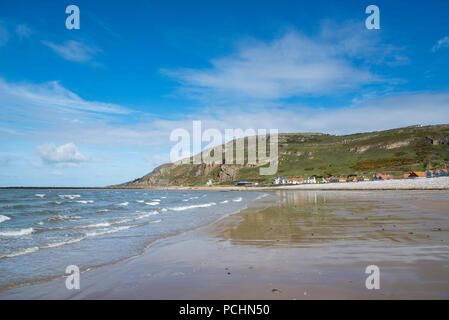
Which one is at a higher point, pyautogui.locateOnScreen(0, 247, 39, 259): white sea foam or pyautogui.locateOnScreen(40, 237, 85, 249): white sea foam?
pyautogui.locateOnScreen(0, 247, 39, 259): white sea foam

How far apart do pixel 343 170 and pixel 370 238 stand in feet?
482

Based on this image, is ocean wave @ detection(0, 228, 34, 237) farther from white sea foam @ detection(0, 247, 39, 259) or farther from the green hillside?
the green hillside

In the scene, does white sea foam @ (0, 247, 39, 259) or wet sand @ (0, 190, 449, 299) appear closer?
wet sand @ (0, 190, 449, 299)

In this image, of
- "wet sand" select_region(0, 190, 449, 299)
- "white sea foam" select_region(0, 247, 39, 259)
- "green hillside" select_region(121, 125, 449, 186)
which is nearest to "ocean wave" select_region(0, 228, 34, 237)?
"white sea foam" select_region(0, 247, 39, 259)

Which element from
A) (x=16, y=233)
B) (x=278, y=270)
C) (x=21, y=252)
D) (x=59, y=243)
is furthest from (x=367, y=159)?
(x=21, y=252)

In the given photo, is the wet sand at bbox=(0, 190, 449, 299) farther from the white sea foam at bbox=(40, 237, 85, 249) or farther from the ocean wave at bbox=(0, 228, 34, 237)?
the ocean wave at bbox=(0, 228, 34, 237)

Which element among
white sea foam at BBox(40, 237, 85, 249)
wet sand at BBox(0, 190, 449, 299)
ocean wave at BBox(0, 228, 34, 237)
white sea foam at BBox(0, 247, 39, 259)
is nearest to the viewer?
wet sand at BBox(0, 190, 449, 299)

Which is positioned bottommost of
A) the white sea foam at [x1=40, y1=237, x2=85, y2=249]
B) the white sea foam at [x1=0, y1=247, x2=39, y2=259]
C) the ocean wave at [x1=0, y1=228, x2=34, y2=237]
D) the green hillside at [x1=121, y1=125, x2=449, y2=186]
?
the ocean wave at [x1=0, y1=228, x2=34, y2=237]

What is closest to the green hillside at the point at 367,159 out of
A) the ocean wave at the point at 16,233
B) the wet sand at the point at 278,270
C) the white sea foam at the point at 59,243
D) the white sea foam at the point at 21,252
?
the wet sand at the point at 278,270

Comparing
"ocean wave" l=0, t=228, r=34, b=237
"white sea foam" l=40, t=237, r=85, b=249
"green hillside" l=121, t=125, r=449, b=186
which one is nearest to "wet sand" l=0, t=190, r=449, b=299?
"white sea foam" l=40, t=237, r=85, b=249

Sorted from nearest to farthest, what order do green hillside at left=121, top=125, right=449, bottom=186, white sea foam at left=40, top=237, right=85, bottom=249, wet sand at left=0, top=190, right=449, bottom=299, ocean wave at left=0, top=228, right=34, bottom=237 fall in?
wet sand at left=0, top=190, right=449, bottom=299 → white sea foam at left=40, top=237, right=85, bottom=249 → ocean wave at left=0, top=228, right=34, bottom=237 → green hillside at left=121, top=125, right=449, bottom=186

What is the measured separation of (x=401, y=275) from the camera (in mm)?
6402

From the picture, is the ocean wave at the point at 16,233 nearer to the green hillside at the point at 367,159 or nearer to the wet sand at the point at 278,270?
the wet sand at the point at 278,270
